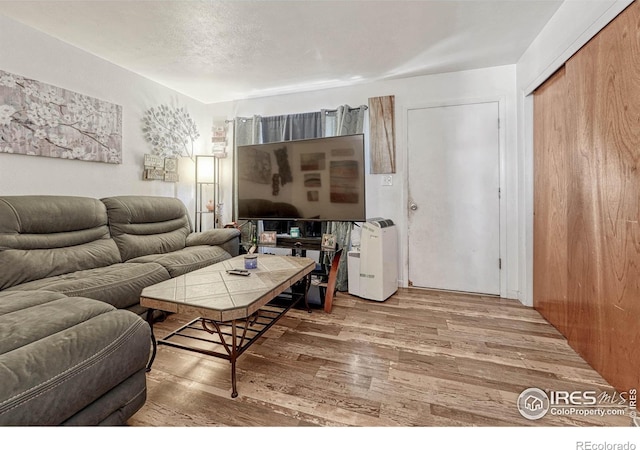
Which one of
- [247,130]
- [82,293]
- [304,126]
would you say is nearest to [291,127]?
[304,126]

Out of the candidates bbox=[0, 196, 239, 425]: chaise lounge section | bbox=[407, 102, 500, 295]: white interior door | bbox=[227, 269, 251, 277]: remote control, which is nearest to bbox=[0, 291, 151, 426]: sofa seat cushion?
Answer: bbox=[0, 196, 239, 425]: chaise lounge section

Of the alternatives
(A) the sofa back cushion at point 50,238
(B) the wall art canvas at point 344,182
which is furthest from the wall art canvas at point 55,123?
(B) the wall art canvas at point 344,182

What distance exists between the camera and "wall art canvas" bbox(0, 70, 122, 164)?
1973 mm

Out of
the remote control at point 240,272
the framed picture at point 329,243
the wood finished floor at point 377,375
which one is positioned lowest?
the wood finished floor at point 377,375

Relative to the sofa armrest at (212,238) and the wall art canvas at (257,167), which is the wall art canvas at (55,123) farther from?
the wall art canvas at (257,167)

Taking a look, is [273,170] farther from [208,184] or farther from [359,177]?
[208,184]

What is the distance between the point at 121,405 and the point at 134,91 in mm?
3004

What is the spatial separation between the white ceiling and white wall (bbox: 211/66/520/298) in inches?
4.8

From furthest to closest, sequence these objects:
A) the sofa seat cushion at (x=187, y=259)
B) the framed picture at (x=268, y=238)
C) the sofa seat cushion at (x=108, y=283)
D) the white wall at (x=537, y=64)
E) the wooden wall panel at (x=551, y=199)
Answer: the framed picture at (x=268, y=238) → the sofa seat cushion at (x=187, y=259) → the wooden wall panel at (x=551, y=199) → the sofa seat cushion at (x=108, y=283) → the white wall at (x=537, y=64)

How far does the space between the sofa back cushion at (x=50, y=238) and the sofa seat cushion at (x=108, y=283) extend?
3.5 inches

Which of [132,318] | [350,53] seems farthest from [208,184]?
[132,318]

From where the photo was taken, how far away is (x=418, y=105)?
9.54ft

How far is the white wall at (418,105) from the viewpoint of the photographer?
2.66 metres
